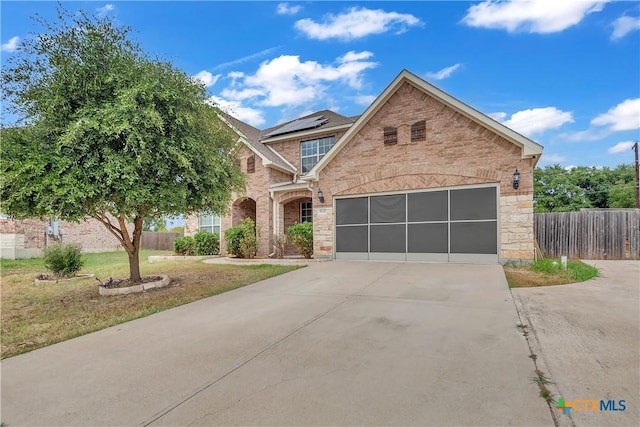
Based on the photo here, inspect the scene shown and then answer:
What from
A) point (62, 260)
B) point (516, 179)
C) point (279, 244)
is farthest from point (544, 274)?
point (62, 260)

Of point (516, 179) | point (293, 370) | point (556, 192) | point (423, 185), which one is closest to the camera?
point (293, 370)

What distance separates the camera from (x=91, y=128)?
19.4 feet

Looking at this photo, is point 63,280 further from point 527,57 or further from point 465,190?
point 527,57

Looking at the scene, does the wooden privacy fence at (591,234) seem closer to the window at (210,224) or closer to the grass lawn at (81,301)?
the grass lawn at (81,301)

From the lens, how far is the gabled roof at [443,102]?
9562 mm

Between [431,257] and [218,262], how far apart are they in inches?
347

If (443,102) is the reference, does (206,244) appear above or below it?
below

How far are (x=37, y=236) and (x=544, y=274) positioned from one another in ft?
78.9

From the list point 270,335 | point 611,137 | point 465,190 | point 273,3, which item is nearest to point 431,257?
point 465,190

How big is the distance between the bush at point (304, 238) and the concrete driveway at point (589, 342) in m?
8.29

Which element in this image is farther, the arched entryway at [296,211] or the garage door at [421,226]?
the arched entryway at [296,211]

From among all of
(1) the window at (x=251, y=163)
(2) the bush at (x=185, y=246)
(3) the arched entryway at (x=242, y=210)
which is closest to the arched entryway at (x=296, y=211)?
(3) the arched entryway at (x=242, y=210)

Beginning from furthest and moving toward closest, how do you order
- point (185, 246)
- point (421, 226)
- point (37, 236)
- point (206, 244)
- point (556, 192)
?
point (556, 192) → point (37, 236) → point (185, 246) → point (206, 244) → point (421, 226)

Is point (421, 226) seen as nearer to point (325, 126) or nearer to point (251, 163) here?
point (325, 126)
